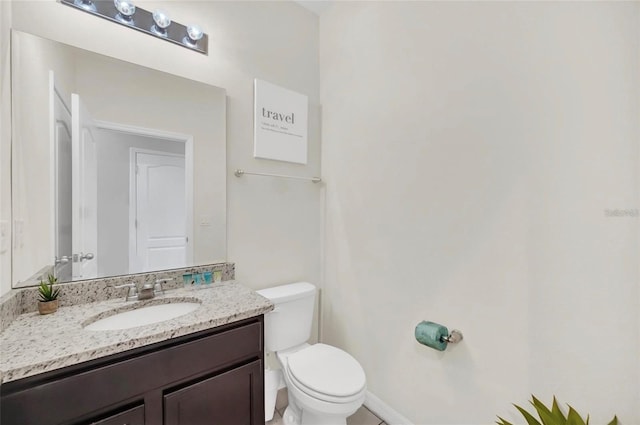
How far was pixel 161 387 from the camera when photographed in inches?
38.7

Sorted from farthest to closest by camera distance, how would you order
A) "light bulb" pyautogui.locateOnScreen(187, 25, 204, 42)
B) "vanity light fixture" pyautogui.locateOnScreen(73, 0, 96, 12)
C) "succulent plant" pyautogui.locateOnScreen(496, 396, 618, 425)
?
"light bulb" pyautogui.locateOnScreen(187, 25, 204, 42), "vanity light fixture" pyautogui.locateOnScreen(73, 0, 96, 12), "succulent plant" pyautogui.locateOnScreen(496, 396, 618, 425)

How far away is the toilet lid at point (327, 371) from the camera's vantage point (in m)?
1.32

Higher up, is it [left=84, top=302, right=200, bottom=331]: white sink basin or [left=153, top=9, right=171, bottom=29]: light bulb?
[left=153, top=9, right=171, bottom=29]: light bulb

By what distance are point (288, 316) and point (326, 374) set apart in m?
0.42

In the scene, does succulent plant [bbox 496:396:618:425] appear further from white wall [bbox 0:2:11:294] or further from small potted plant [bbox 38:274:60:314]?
white wall [bbox 0:2:11:294]

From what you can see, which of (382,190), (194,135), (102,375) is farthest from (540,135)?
(102,375)

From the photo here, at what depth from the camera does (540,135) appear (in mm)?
1102

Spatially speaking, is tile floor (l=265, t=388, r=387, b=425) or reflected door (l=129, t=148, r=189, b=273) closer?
reflected door (l=129, t=148, r=189, b=273)

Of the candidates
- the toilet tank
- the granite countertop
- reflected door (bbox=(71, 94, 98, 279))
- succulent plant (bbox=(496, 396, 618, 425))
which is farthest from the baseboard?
reflected door (bbox=(71, 94, 98, 279))

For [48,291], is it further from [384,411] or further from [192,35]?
[384,411]

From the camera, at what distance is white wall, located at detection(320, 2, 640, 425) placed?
3.12 ft

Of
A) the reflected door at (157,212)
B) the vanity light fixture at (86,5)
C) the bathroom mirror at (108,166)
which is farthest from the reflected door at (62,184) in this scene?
the vanity light fixture at (86,5)

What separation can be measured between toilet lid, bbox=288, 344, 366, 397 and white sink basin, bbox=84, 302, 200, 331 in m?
0.65

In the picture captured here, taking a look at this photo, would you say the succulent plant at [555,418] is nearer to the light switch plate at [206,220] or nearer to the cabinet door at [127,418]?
the cabinet door at [127,418]
